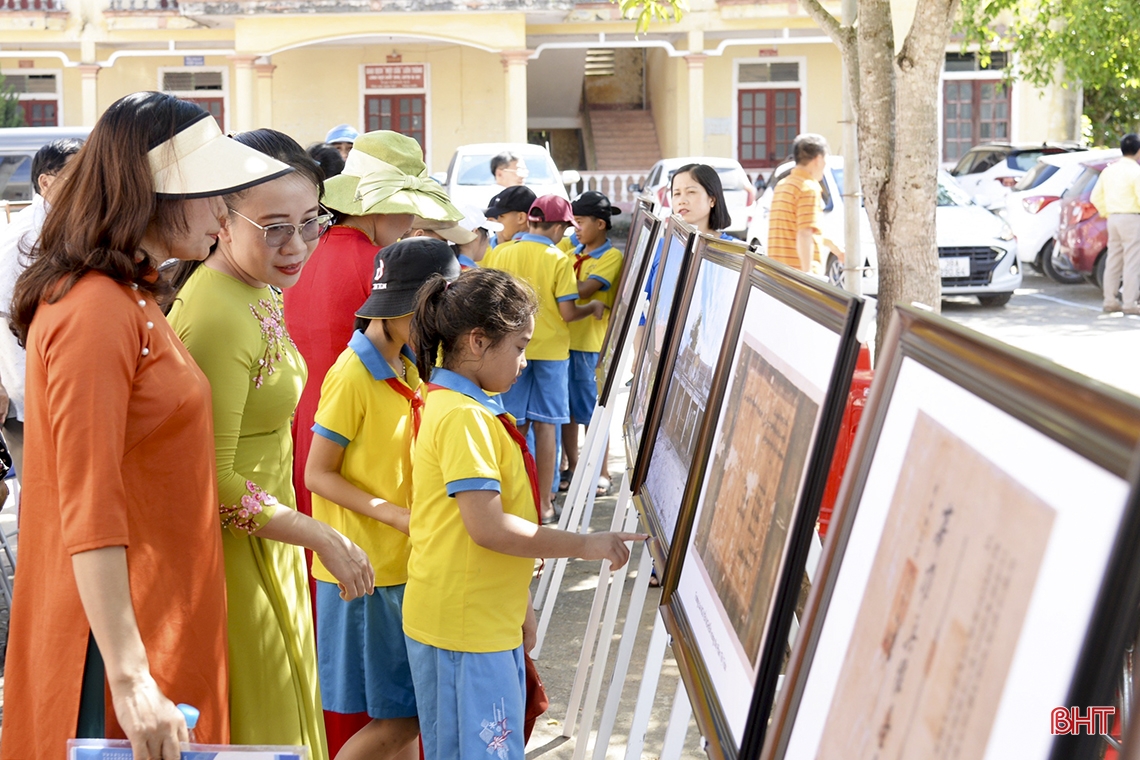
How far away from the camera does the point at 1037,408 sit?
0.83 meters

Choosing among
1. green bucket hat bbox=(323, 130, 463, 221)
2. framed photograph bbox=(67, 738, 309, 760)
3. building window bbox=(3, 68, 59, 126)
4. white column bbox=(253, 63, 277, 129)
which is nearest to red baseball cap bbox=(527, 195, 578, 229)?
green bucket hat bbox=(323, 130, 463, 221)

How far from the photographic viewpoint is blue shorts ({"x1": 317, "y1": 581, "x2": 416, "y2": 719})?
2812mm

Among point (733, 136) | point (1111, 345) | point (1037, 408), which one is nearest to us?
point (1037, 408)

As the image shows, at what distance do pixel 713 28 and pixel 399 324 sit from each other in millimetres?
20940

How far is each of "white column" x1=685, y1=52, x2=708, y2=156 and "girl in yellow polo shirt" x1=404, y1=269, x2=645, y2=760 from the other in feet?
67.3

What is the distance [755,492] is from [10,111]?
24858mm

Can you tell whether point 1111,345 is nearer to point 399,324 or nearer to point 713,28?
point 399,324

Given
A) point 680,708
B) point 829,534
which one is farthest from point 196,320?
point 829,534

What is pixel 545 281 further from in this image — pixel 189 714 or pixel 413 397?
pixel 189 714

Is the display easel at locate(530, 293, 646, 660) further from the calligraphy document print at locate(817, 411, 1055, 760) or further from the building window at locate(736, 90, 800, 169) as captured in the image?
the building window at locate(736, 90, 800, 169)

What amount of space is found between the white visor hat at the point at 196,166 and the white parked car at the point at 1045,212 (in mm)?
14527

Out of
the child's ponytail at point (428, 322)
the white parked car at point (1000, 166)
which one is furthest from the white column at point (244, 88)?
the child's ponytail at point (428, 322)

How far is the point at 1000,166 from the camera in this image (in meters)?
19.1

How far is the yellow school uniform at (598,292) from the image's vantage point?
587cm
